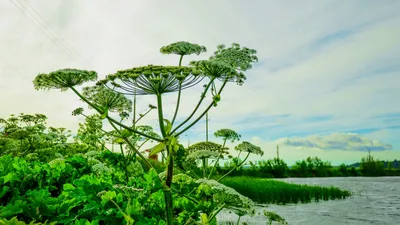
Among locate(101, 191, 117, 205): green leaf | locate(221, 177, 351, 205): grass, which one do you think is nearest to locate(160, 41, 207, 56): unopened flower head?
locate(101, 191, 117, 205): green leaf

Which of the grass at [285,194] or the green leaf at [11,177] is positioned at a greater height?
the green leaf at [11,177]

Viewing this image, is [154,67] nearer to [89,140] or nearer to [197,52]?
[197,52]

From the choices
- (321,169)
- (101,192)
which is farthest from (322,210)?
(321,169)

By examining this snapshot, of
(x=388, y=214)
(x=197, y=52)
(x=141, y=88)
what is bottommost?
(x=388, y=214)

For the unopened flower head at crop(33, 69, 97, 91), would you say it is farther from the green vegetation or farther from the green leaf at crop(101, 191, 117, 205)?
the green leaf at crop(101, 191, 117, 205)

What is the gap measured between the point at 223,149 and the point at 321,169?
149 feet

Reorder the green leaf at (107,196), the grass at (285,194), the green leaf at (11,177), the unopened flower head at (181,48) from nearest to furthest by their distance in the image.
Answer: the green leaf at (107,196)
the green leaf at (11,177)
the unopened flower head at (181,48)
the grass at (285,194)

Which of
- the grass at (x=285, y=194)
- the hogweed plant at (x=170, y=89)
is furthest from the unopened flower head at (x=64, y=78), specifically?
the grass at (x=285, y=194)

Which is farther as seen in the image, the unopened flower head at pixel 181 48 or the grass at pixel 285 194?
the grass at pixel 285 194

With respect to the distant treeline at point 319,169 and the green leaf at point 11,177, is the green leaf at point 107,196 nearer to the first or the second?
the green leaf at point 11,177

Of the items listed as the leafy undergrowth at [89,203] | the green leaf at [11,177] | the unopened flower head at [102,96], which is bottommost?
the leafy undergrowth at [89,203]

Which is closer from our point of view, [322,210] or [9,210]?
[9,210]

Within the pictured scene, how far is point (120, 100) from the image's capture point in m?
3.12

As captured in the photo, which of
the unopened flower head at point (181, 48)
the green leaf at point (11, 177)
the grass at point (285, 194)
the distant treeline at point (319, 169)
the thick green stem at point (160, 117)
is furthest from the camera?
the distant treeline at point (319, 169)
